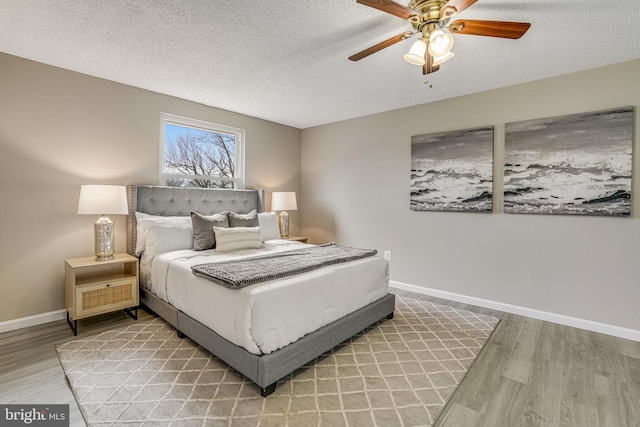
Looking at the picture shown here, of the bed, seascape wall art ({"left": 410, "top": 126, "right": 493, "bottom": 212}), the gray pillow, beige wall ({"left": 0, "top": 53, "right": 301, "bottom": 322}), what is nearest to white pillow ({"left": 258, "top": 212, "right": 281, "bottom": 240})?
the bed

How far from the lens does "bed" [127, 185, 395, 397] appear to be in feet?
6.07

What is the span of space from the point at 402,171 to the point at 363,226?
1020 millimetres

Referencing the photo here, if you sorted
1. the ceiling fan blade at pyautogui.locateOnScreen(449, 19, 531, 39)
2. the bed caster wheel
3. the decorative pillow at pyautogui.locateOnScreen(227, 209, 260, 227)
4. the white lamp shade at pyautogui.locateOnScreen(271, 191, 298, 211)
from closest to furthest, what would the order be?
1. the ceiling fan blade at pyautogui.locateOnScreen(449, 19, 531, 39)
2. the bed caster wheel
3. the decorative pillow at pyautogui.locateOnScreen(227, 209, 260, 227)
4. the white lamp shade at pyautogui.locateOnScreen(271, 191, 298, 211)

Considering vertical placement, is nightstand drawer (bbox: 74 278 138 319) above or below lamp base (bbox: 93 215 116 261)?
below

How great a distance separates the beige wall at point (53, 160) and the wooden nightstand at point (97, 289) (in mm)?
268

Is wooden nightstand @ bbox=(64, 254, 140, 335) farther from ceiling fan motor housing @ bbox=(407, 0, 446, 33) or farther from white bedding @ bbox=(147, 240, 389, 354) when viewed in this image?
ceiling fan motor housing @ bbox=(407, 0, 446, 33)

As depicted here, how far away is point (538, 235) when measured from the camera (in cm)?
311

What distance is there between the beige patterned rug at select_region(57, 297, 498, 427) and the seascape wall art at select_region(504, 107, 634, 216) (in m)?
1.53

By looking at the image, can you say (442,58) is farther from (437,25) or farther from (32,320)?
(32,320)

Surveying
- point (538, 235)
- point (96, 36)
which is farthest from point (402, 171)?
point (96, 36)

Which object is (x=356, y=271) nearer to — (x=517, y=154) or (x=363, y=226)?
(x=363, y=226)

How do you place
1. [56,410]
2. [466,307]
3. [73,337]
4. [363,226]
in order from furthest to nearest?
1. [363,226]
2. [466,307]
3. [73,337]
4. [56,410]

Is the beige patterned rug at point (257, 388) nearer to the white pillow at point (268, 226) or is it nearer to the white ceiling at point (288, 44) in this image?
the white pillow at point (268, 226)

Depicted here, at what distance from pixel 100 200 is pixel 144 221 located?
456mm
